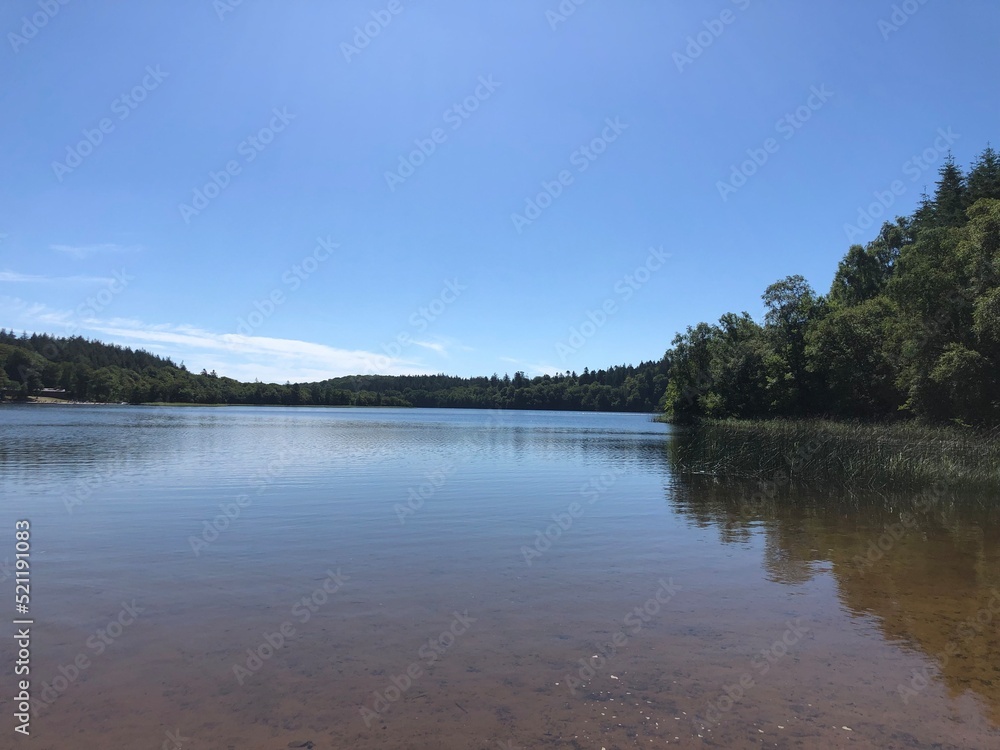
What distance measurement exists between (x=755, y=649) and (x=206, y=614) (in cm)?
739

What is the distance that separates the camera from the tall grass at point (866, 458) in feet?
75.4

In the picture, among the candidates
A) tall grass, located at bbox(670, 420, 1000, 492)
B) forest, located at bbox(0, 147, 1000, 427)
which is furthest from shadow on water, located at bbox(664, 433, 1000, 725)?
forest, located at bbox(0, 147, 1000, 427)

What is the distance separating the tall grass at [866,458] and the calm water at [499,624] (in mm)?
3770

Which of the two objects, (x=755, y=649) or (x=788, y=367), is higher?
(x=788, y=367)

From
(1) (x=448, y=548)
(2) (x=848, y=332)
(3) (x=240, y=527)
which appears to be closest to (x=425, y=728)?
(1) (x=448, y=548)

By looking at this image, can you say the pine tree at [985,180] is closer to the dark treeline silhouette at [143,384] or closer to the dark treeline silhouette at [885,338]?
the dark treeline silhouette at [885,338]

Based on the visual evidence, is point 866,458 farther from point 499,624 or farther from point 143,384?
point 143,384

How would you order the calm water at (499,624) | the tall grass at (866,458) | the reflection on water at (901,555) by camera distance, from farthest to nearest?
the tall grass at (866,458), the reflection on water at (901,555), the calm water at (499,624)

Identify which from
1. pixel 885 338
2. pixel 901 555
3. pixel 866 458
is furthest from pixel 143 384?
pixel 901 555

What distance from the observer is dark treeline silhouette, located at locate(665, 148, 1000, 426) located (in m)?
33.5

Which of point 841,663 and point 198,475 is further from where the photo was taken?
point 198,475

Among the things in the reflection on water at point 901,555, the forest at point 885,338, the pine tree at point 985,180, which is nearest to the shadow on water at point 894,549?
the reflection on water at point 901,555

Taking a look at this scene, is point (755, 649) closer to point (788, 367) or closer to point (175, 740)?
point (175, 740)

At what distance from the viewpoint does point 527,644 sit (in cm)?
805
